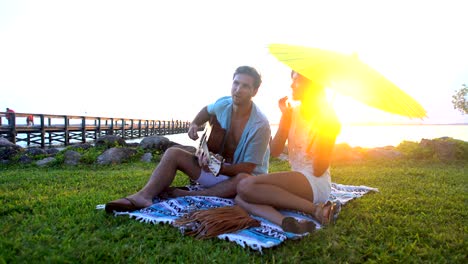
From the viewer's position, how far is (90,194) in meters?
3.91

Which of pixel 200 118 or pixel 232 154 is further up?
pixel 200 118

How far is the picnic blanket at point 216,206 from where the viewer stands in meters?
2.24

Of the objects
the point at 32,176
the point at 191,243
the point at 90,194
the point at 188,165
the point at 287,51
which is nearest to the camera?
the point at 191,243

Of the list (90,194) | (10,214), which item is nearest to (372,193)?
(90,194)

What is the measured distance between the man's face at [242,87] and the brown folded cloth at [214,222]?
1.11m

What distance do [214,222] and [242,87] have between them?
52.8 inches

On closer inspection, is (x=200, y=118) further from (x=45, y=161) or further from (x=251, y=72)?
(x=45, y=161)

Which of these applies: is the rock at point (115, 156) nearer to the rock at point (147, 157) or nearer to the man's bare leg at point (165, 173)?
the rock at point (147, 157)

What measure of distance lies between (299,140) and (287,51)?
79 centimetres

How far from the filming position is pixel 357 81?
8.19 feet

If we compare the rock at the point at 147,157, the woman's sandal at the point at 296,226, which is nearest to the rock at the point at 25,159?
the rock at the point at 147,157

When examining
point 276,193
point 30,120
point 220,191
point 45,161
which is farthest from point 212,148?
point 30,120

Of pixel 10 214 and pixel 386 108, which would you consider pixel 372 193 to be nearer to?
pixel 386 108

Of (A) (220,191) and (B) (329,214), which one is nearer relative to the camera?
(B) (329,214)
